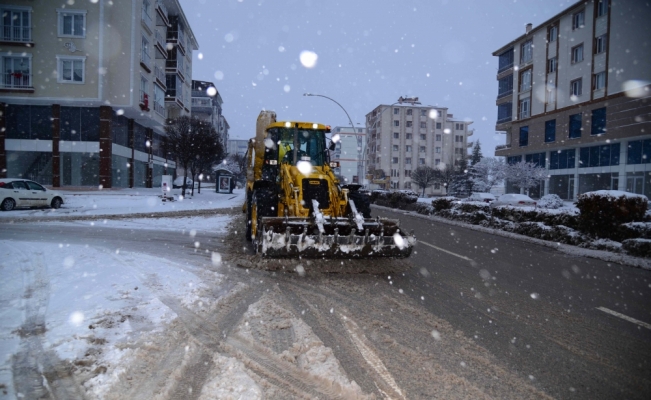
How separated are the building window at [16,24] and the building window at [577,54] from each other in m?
40.2

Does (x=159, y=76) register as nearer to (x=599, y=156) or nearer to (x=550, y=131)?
(x=550, y=131)

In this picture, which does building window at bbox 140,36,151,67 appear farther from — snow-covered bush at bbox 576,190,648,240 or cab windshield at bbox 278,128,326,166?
snow-covered bush at bbox 576,190,648,240

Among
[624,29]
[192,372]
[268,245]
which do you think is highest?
[624,29]

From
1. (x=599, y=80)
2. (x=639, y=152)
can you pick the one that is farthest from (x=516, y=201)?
(x=599, y=80)

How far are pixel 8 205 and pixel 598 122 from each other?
124ft

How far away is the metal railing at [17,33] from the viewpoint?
91.7 feet

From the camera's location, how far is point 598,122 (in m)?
32.4

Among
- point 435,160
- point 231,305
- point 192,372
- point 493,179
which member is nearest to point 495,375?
point 192,372

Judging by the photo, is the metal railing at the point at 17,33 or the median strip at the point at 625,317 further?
the metal railing at the point at 17,33

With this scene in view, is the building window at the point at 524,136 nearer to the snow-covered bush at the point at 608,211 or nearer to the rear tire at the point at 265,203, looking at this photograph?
the snow-covered bush at the point at 608,211

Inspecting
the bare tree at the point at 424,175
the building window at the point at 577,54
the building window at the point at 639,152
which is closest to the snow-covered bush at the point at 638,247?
the building window at the point at 639,152

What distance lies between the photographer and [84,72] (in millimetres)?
28344

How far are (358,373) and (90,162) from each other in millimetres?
31499

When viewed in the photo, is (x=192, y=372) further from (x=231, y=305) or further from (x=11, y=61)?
(x=11, y=61)
